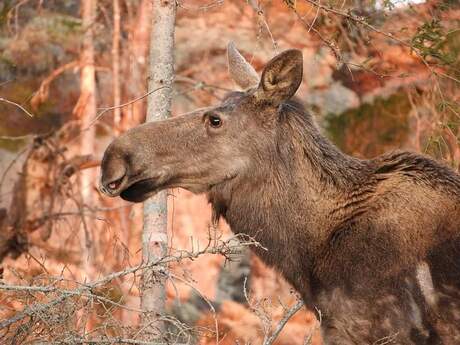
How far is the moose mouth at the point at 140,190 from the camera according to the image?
5.92m

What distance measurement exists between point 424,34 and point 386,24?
4.56 m

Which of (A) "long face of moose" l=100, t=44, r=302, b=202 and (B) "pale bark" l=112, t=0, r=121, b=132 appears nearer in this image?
(A) "long face of moose" l=100, t=44, r=302, b=202

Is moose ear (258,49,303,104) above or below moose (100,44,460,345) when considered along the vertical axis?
above

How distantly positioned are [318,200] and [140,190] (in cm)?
123

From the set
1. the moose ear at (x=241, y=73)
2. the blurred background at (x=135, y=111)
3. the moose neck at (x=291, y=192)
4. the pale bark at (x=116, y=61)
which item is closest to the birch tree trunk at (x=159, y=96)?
the moose ear at (x=241, y=73)

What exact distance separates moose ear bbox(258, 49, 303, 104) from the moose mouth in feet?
3.24

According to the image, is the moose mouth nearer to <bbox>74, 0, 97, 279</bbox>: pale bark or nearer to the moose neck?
the moose neck

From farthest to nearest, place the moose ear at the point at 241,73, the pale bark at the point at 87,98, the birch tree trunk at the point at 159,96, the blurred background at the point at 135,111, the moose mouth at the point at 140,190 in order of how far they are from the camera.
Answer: the pale bark at the point at 87,98, the blurred background at the point at 135,111, the birch tree trunk at the point at 159,96, the moose ear at the point at 241,73, the moose mouth at the point at 140,190

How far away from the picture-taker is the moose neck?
6020mm

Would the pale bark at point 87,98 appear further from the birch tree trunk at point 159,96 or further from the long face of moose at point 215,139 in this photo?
the long face of moose at point 215,139

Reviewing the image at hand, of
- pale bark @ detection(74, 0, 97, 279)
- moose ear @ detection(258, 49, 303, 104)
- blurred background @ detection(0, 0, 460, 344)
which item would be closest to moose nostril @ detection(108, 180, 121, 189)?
moose ear @ detection(258, 49, 303, 104)

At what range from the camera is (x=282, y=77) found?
5984 mm

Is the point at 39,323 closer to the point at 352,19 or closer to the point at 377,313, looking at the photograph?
the point at 377,313

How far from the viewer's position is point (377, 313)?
5480 millimetres
